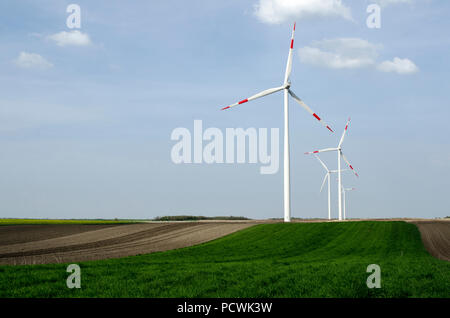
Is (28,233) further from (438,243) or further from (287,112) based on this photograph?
(438,243)

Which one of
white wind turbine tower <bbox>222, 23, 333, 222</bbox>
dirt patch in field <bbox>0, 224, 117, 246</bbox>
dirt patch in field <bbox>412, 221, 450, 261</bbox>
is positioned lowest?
dirt patch in field <bbox>412, 221, 450, 261</bbox>

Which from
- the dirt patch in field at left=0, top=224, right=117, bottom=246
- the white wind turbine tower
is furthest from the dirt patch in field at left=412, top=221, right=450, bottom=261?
the dirt patch in field at left=0, top=224, right=117, bottom=246

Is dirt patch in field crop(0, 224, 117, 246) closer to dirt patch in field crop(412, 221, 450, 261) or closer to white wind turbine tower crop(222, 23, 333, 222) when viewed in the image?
white wind turbine tower crop(222, 23, 333, 222)

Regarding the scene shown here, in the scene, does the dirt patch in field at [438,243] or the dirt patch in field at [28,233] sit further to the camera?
the dirt patch in field at [28,233]

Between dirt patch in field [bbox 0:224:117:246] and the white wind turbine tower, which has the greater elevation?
the white wind turbine tower

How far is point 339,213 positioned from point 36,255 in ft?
212

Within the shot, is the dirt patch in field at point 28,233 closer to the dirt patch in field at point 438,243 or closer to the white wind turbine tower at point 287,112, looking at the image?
the white wind turbine tower at point 287,112

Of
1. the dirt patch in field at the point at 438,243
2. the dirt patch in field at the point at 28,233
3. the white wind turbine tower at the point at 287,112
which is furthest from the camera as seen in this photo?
the white wind turbine tower at the point at 287,112

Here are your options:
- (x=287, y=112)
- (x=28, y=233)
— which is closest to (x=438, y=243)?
(x=287, y=112)

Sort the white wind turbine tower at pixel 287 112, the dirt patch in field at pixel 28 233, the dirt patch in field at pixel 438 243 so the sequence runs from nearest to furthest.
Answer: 1. the dirt patch in field at pixel 438 243
2. the dirt patch in field at pixel 28 233
3. the white wind turbine tower at pixel 287 112

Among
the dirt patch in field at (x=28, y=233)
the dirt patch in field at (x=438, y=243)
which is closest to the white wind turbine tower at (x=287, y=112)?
the dirt patch in field at (x=438, y=243)

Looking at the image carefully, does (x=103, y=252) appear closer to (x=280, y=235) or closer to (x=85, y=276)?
(x=85, y=276)
